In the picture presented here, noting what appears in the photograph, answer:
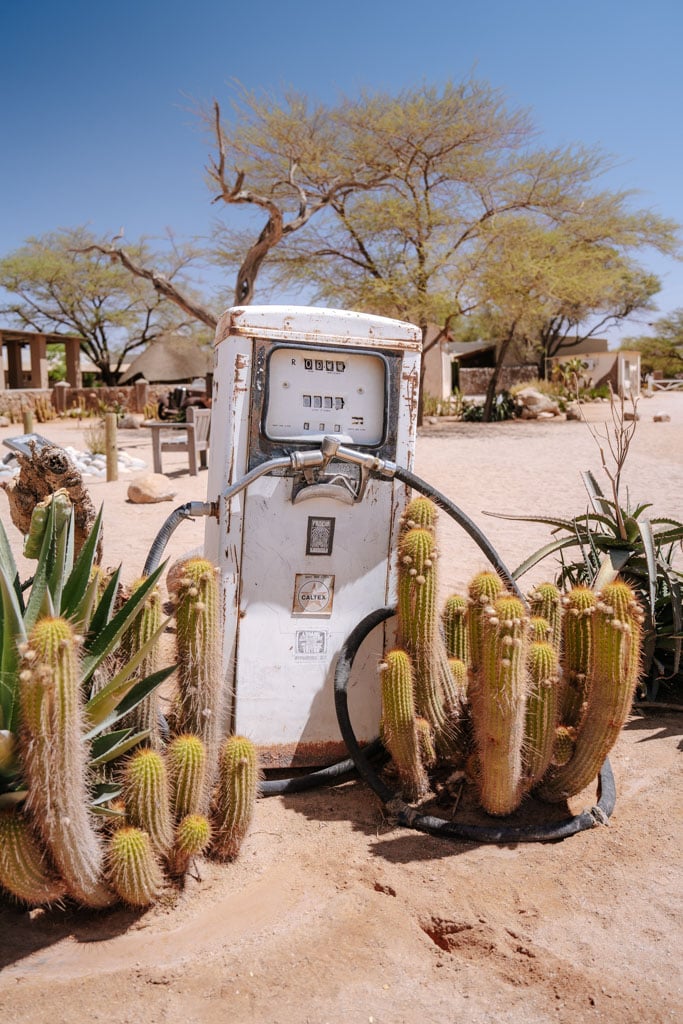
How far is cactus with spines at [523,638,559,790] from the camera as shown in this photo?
2.77 metres

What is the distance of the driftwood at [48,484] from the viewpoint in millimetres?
3422

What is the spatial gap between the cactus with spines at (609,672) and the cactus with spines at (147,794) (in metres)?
1.51

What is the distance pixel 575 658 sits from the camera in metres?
3.17

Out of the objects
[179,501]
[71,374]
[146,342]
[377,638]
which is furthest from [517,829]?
[146,342]

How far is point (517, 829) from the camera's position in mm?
2797

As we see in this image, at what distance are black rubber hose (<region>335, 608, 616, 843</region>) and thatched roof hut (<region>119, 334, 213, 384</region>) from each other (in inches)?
1345

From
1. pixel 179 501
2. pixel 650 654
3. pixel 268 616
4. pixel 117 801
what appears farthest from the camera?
pixel 179 501

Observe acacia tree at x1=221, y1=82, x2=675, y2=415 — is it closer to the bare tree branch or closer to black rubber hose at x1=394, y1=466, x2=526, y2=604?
the bare tree branch

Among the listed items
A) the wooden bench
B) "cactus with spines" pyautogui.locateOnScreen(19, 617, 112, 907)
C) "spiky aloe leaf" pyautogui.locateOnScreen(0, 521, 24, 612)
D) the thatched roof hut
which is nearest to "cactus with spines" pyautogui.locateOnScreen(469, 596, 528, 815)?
"cactus with spines" pyautogui.locateOnScreen(19, 617, 112, 907)

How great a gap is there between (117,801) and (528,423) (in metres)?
21.1

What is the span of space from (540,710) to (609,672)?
10.9 inches

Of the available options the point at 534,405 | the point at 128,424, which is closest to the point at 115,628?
the point at 128,424

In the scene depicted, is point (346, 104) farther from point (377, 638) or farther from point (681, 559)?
point (377, 638)

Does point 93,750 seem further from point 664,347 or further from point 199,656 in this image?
point 664,347
